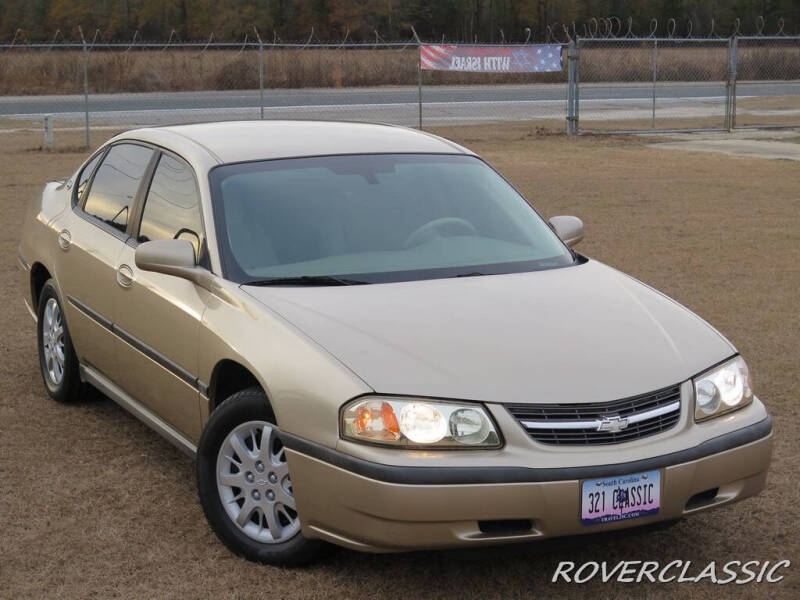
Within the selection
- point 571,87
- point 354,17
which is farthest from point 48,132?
point 354,17

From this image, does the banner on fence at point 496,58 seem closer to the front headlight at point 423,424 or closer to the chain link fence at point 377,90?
the chain link fence at point 377,90

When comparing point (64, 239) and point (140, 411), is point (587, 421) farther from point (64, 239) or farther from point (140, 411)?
point (64, 239)

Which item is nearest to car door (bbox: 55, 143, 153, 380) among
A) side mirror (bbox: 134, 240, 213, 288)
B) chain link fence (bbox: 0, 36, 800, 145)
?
side mirror (bbox: 134, 240, 213, 288)

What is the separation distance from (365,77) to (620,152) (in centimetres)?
1873

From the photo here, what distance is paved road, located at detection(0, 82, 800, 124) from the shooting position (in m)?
29.0

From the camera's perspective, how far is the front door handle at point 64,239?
6206 mm

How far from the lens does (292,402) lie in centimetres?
409

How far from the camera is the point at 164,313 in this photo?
5008 millimetres

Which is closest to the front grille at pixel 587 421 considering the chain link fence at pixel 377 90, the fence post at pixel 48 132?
the fence post at pixel 48 132

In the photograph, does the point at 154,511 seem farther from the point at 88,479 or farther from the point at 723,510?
the point at 723,510

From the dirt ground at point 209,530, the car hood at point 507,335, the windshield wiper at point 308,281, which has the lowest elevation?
the dirt ground at point 209,530

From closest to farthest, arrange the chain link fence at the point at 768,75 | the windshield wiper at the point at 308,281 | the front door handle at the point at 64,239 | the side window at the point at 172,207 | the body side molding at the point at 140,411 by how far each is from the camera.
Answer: the windshield wiper at the point at 308,281
the body side molding at the point at 140,411
the side window at the point at 172,207
the front door handle at the point at 64,239
the chain link fence at the point at 768,75

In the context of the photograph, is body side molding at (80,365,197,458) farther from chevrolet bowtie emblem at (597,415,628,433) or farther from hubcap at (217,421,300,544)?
chevrolet bowtie emblem at (597,415,628,433)

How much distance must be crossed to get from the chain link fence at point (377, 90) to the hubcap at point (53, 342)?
59.9 feet
